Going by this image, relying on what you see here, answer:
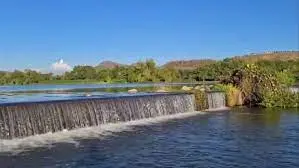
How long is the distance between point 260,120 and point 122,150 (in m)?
11.8

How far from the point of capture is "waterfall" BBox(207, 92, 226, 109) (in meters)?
33.7

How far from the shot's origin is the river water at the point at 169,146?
46.0ft

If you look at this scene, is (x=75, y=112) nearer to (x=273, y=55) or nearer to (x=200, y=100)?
(x=200, y=100)

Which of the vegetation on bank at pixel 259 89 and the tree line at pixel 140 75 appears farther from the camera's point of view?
the tree line at pixel 140 75

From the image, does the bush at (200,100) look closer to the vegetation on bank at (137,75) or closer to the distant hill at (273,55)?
the vegetation on bank at (137,75)

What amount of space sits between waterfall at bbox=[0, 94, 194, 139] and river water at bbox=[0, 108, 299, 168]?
0.87 metres

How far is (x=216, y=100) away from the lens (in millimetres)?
34500

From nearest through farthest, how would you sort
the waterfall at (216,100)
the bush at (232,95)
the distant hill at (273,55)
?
the waterfall at (216,100), the bush at (232,95), the distant hill at (273,55)

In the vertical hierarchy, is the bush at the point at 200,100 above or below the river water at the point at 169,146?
above

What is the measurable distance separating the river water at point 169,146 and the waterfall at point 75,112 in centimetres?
87

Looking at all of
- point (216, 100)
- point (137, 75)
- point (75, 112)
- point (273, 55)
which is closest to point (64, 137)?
point (75, 112)

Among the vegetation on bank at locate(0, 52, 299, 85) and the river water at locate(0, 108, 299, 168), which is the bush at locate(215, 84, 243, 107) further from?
the vegetation on bank at locate(0, 52, 299, 85)

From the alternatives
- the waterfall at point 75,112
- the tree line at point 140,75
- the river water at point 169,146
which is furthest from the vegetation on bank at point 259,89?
the tree line at point 140,75

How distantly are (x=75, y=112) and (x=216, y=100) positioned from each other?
15.3 metres
